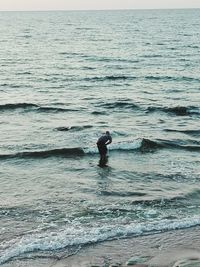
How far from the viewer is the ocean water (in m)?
Result: 15.4

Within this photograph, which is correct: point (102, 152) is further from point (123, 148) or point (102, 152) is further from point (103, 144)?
point (123, 148)

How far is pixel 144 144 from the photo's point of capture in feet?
84.1

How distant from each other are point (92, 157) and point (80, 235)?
9059mm

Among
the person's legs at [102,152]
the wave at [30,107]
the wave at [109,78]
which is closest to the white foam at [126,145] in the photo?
the person's legs at [102,152]

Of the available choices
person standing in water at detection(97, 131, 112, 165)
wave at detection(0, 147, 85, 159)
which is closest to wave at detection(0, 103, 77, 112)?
wave at detection(0, 147, 85, 159)

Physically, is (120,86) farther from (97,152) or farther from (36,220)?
(36,220)

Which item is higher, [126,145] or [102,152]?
[102,152]

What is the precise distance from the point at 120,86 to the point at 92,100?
668 cm

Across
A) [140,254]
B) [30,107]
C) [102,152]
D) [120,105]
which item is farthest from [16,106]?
[140,254]

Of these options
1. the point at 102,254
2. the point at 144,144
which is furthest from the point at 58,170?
the point at 102,254

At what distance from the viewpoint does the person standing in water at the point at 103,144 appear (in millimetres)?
21969

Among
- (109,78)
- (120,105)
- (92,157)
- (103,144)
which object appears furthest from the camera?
(109,78)

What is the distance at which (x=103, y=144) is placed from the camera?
22.2m

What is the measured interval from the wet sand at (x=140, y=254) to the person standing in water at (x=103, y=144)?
7.88 metres
